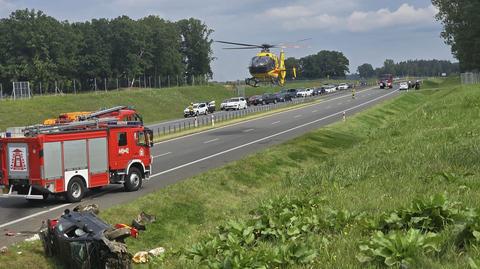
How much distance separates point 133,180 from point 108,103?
2240 inches

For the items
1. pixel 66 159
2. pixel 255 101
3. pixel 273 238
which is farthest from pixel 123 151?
pixel 255 101

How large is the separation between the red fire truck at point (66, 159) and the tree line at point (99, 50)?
79994 mm

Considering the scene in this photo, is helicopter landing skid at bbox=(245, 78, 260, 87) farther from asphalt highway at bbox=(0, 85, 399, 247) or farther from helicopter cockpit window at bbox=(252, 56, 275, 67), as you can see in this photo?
asphalt highway at bbox=(0, 85, 399, 247)

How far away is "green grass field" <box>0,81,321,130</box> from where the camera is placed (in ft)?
200

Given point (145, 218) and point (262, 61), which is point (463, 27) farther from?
point (145, 218)

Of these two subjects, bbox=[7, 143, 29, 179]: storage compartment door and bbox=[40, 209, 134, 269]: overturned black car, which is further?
bbox=[7, 143, 29, 179]: storage compartment door

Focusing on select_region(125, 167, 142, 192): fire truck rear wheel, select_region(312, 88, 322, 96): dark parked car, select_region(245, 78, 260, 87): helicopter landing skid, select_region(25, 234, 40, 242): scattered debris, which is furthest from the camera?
select_region(312, 88, 322, 96): dark parked car

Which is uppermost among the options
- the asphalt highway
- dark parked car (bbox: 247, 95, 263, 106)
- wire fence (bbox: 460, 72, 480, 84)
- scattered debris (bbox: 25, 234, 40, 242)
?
wire fence (bbox: 460, 72, 480, 84)

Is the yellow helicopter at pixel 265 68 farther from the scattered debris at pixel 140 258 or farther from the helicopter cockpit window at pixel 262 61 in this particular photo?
the scattered debris at pixel 140 258

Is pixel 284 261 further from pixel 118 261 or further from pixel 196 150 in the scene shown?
pixel 196 150

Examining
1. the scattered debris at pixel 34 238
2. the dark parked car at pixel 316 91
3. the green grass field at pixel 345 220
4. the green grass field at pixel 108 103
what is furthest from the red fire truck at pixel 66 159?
the dark parked car at pixel 316 91

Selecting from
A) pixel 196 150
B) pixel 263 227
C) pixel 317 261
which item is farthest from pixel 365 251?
pixel 196 150

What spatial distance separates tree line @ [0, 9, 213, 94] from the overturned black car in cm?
8700

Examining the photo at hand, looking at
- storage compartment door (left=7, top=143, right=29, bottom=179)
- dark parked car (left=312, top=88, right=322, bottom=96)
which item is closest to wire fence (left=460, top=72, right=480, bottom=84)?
dark parked car (left=312, top=88, right=322, bottom=96)
